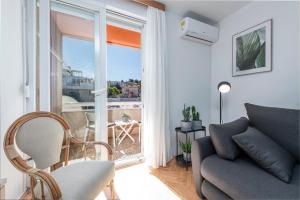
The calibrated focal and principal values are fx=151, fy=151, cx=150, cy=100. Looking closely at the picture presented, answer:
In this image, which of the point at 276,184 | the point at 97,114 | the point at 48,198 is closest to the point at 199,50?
the point at 97,114

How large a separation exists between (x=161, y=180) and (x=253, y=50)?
7.01 feet

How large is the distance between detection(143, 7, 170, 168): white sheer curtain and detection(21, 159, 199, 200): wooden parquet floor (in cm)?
15

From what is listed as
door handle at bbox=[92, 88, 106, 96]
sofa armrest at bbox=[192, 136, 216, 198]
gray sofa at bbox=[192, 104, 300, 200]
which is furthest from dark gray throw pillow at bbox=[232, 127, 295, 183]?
door handle at bbox=[92, 88, 106, 96]

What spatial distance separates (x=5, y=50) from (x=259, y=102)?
287 centimetres

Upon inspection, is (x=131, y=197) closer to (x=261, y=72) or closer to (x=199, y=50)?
(x=261, y=72)

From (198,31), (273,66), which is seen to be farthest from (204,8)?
(273,66)

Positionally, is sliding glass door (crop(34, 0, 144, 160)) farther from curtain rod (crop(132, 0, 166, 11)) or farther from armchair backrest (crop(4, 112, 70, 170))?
armchair backrest (crop(4, 112, 70, 170))

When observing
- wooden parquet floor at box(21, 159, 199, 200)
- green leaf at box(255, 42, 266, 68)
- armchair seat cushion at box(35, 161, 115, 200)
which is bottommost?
wooden parquet floor at box(21, 159, 199, 200)

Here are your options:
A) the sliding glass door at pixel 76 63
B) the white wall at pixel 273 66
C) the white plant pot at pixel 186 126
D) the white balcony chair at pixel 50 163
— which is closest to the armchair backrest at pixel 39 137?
the white balcony chair at pixel 50 163

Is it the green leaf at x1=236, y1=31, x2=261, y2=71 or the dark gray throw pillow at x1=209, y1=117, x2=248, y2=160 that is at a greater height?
the green leaf at x1=236, y1=31, x2=261, y2=71

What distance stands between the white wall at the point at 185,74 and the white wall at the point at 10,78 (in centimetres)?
179

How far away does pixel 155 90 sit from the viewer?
7.02 feet

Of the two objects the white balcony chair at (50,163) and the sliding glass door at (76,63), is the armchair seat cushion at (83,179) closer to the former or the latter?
the white balcony chair at (50,163)

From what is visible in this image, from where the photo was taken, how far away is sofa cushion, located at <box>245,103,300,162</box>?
51.6 inches
